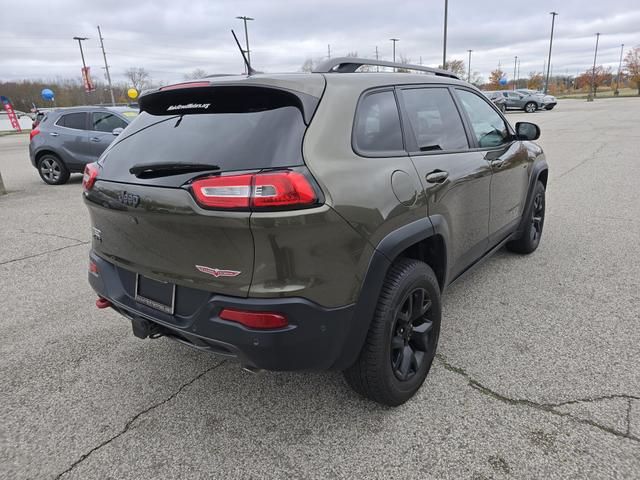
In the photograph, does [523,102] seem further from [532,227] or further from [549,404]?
[549,404]

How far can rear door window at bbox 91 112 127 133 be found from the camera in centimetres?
1011

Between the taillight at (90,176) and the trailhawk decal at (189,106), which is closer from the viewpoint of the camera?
the trailhawk decal at (189,106)

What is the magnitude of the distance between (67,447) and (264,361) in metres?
1.19

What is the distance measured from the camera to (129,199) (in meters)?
2.24

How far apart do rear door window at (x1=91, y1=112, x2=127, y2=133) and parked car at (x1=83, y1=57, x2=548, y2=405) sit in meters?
8.34

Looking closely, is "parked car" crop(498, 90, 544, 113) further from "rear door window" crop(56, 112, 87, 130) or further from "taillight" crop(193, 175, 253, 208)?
"taillight" crop(193, 175, 253, 208)

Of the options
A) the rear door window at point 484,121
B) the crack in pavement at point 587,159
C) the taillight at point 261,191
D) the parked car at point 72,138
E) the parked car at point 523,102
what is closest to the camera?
the taillight at point 261,191

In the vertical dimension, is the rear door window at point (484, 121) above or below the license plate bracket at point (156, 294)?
above

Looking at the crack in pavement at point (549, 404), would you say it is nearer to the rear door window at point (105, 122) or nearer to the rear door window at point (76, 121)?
the rear door window at point (105, 122)

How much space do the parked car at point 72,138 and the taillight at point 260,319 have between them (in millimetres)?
9255

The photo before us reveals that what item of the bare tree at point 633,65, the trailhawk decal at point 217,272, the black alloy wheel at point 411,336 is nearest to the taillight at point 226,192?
the trailhawk decal at point 217,272

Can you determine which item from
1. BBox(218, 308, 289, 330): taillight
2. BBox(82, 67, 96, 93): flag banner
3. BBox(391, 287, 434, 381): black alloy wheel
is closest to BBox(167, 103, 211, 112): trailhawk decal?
BBox(218, 308, 289, 330): taillight

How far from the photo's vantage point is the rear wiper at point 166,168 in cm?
206

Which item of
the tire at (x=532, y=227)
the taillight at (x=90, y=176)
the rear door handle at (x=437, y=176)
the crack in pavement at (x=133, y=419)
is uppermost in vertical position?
the taillight at (x=90, y=176)
